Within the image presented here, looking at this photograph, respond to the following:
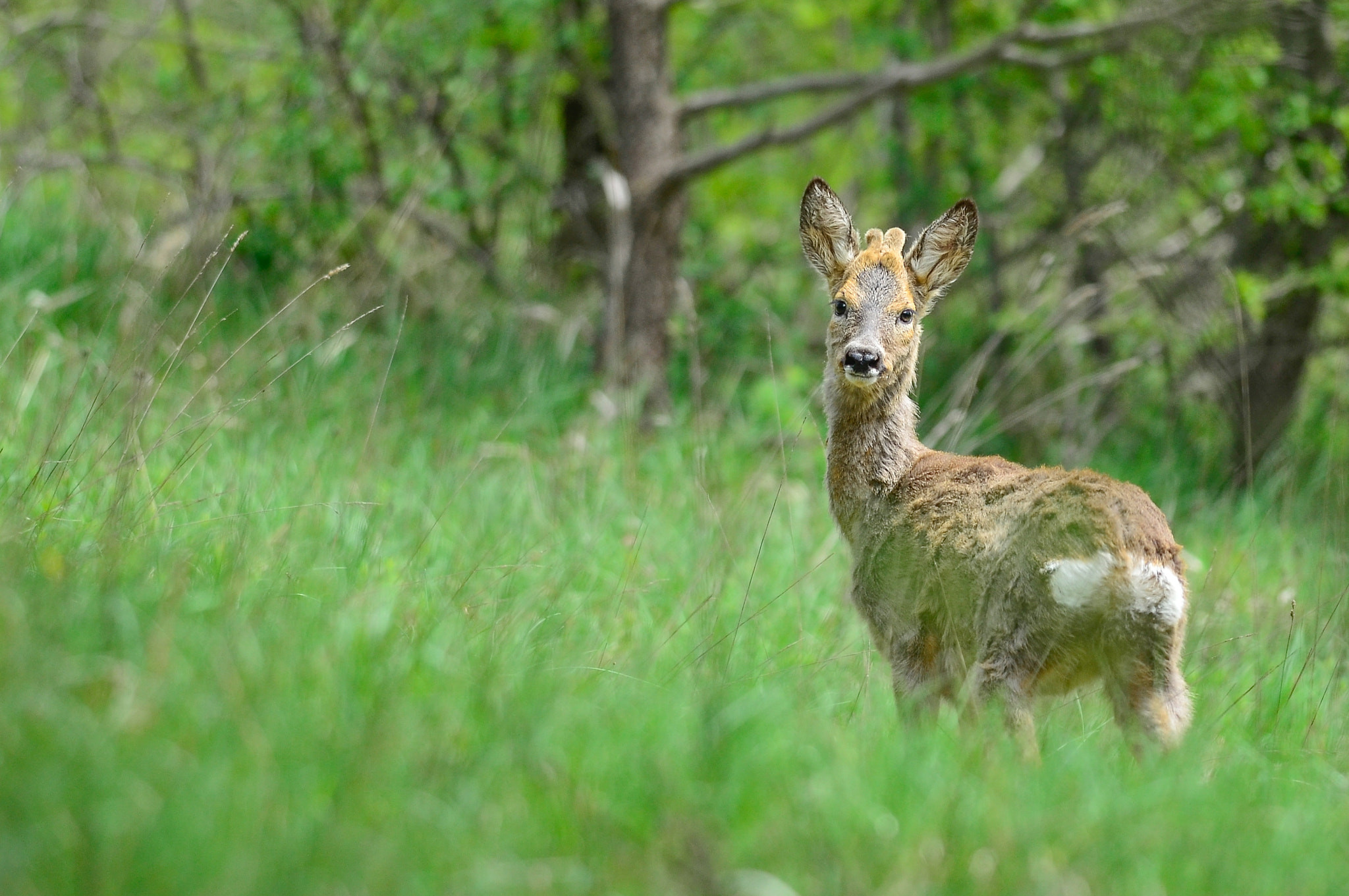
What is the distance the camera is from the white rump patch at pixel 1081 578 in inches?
124

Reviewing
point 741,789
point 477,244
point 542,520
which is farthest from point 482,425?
point 741,789

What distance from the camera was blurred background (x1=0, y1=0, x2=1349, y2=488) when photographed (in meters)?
6.54

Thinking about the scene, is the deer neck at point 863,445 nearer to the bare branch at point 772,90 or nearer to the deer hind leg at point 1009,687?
the deer hind leg at point 1009,687

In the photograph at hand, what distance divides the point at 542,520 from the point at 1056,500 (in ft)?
7.04

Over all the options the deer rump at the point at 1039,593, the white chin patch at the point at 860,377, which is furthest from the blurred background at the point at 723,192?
the deer rump at the point at 1039,593

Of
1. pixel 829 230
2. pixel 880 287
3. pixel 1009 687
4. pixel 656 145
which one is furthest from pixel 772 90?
pixel 1009 687

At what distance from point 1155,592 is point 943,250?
142cm

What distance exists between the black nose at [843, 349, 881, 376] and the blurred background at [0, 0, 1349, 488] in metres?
2.28

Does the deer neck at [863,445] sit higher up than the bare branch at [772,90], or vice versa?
the bare branch at [772,90]

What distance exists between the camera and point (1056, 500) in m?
3.28

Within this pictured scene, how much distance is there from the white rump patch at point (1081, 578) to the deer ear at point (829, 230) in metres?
1.45

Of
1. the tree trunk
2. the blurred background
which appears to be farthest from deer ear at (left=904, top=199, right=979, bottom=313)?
the tree trunk

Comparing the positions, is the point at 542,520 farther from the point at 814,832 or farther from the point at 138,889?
the point at 138,889

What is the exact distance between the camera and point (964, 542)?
3469 mm
